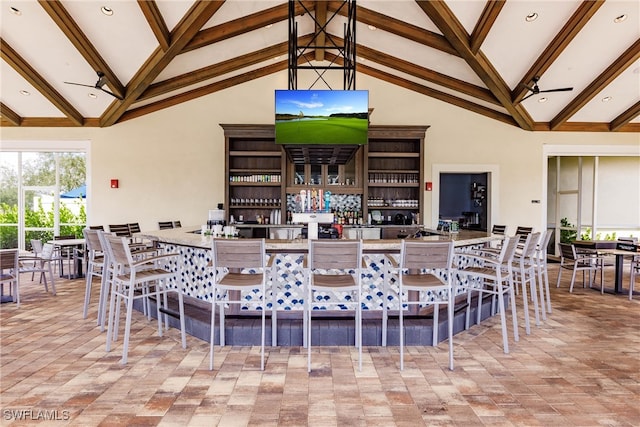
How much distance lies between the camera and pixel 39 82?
6.34 metres

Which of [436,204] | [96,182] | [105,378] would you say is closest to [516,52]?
[436,204]

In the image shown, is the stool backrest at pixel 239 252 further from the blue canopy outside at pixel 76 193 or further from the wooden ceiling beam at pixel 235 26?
the blue canopy outside at pixel 76 193

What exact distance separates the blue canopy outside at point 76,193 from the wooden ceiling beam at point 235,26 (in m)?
4.63

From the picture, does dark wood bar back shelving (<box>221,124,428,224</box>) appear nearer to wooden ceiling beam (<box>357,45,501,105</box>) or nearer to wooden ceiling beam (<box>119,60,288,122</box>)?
wooden ceiling beam (<box>357,45,501,105</box>)

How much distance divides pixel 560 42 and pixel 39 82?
7983 millimetres

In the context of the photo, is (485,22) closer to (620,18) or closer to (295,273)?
(620,18)

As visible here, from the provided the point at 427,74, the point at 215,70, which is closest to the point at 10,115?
the point at 215,70

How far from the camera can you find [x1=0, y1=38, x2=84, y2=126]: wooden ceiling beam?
18.7 feet

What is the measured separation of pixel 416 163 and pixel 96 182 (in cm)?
656

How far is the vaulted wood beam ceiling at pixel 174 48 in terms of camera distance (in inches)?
195

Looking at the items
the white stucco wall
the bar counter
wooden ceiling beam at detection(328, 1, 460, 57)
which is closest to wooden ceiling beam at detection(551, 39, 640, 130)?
the white stucco wall

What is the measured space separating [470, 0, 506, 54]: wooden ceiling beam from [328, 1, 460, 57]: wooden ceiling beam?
0.42 meters

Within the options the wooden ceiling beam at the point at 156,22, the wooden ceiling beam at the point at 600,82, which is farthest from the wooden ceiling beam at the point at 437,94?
the wooden ceiling beam at the point at 156,22

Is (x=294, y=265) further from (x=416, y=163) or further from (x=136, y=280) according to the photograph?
(x=416, y=163)
